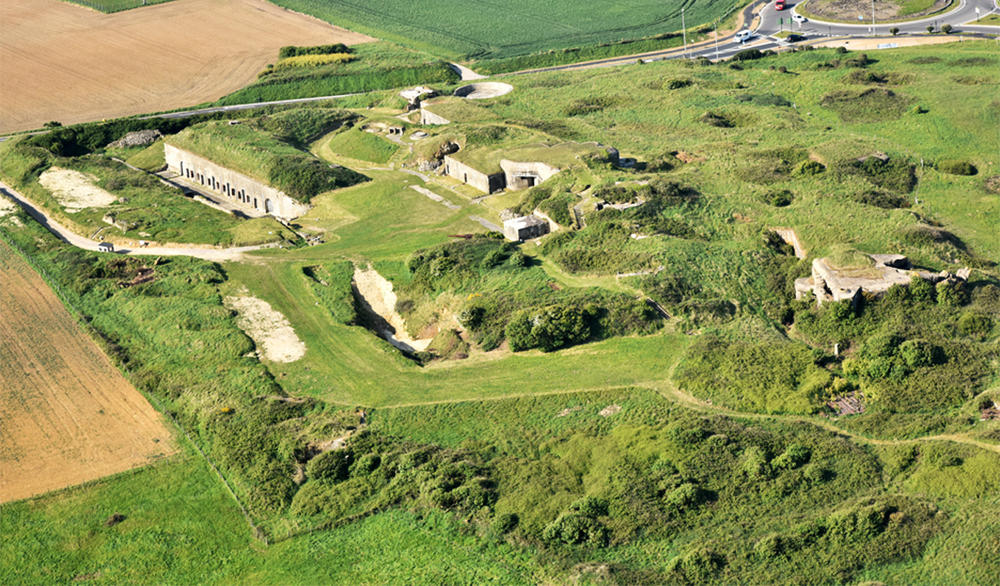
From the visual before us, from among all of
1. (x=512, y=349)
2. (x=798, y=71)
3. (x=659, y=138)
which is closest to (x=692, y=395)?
(x=512, y=349)

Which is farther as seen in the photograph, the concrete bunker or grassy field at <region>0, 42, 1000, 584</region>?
the concrete bunker

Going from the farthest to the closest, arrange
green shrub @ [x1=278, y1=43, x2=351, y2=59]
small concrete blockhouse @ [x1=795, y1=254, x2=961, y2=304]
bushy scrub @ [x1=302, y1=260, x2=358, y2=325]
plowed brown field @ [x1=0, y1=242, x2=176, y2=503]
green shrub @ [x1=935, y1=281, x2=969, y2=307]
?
1. green shrub @ [x1=278, y1=43, x2=351, y2=59]
2. bushy scrub @ [x1=302, y1=260, x2=358, y2=325]
3. small concrete blockhouse @ [x1=795, y1=254, x2=961, y2=304]
4. green shrub @ [x1=935, y1=281, x2=969, y2=307]
5. plowed brown field @ [x1=0, y1=242, x2=176, y2=503]

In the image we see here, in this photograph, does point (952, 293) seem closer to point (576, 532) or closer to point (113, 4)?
point (576, 532)

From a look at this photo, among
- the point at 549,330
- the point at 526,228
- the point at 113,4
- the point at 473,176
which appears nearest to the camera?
the point at 549,330

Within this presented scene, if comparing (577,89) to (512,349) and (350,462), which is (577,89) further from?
(350,462)

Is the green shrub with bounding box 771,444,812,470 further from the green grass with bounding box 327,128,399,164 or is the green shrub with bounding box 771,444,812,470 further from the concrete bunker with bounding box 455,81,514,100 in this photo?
the concrete bunker with bounding box 455,81,514,100

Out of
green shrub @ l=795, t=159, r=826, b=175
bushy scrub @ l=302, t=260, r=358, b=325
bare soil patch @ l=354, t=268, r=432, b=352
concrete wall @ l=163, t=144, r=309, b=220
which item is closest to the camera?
bare soil patch @ l=354, t=268, r=432, b=352

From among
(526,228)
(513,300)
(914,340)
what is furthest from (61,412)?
(914,340)

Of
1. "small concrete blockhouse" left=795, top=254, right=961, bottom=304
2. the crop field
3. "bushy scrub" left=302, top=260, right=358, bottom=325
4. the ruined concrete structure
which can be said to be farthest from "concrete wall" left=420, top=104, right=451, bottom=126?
"small concrete blockhouse" left=795, top=254, right=961, bottom=304
